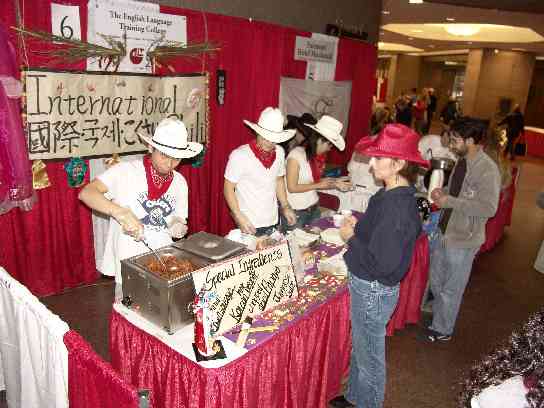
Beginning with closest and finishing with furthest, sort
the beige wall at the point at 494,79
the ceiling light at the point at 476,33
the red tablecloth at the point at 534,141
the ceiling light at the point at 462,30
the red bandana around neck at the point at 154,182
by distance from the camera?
the red bandana around neck at the point at 154,182
the ceiling light at the point at 476,33
the ceiling light at the point at 462,30
the red tablecloth at the point at 534,141
the beige wall at the point at 494,79

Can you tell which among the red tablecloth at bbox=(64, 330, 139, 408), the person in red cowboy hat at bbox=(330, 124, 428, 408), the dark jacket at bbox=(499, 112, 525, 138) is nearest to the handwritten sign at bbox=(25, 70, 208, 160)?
the red tablecloth at bbox=(64, 330, 139, 408)

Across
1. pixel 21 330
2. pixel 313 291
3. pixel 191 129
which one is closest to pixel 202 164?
pixel 191 129

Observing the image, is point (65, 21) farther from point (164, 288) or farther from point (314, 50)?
point (314, 50)

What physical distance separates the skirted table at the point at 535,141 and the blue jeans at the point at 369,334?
48.5 ft

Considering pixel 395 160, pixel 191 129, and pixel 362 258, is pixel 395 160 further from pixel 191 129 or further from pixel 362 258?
pixel 191 129

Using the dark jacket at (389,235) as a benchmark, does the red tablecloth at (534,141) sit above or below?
below

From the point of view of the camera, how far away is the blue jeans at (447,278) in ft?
10.7

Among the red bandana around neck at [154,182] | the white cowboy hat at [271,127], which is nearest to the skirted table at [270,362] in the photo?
the red bandana around neck at [154,182]

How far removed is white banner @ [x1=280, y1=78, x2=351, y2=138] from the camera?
5.54m

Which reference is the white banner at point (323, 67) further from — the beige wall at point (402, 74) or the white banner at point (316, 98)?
the beige wall at point (402, 74)

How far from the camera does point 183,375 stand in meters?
1.84

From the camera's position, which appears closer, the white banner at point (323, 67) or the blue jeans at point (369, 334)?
the blue jeans at point (369, 334)

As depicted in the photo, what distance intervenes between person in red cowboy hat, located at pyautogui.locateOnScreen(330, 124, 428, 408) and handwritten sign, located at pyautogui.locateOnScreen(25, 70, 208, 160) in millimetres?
2510

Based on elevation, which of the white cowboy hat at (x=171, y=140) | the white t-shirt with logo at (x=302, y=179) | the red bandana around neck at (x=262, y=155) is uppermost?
the white cowboy hat at (x=171, y=140)
